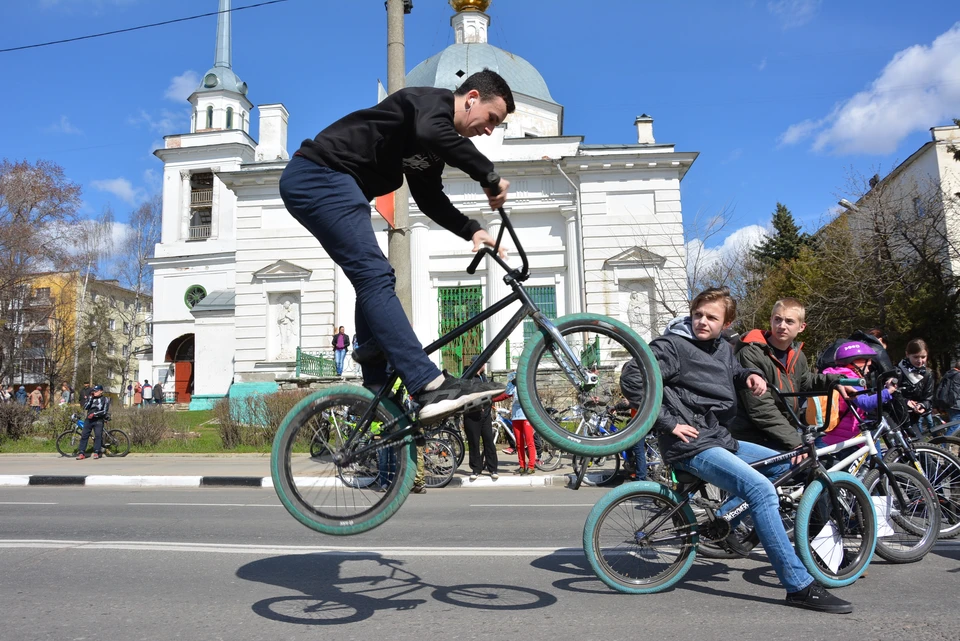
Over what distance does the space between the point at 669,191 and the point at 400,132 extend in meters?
27.1

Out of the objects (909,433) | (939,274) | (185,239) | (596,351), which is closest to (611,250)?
(939,274)

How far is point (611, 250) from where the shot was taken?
2880cm

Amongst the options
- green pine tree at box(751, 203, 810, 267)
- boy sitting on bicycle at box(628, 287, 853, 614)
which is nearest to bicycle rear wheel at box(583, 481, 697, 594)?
boy sitting on bicycle at box(628, 287, 853, 614)

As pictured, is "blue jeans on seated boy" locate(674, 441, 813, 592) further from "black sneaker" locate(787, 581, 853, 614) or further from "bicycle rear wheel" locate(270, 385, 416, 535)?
"bicycle rear wheel" locate(270, 385, 416, 535)

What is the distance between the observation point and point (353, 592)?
15.0 ft

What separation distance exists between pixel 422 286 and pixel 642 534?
25.8 m

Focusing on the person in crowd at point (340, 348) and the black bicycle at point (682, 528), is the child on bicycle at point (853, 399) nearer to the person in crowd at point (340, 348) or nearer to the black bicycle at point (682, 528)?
the black bicycle at point (682, 528)

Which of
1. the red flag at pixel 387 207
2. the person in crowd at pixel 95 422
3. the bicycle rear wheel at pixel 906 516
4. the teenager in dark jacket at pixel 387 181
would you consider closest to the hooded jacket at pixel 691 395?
the teenager in dark jacket at pixel 387 181

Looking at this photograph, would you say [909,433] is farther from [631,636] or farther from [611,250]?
[611,250]

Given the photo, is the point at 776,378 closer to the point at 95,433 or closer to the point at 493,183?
the point at 493,183

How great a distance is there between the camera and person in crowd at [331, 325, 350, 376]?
85.4ft

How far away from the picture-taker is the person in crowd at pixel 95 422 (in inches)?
649

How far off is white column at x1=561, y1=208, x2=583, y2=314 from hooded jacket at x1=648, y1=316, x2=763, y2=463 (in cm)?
2423

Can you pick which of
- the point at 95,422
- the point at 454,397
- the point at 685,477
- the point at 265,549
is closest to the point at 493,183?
the point at 454,397
